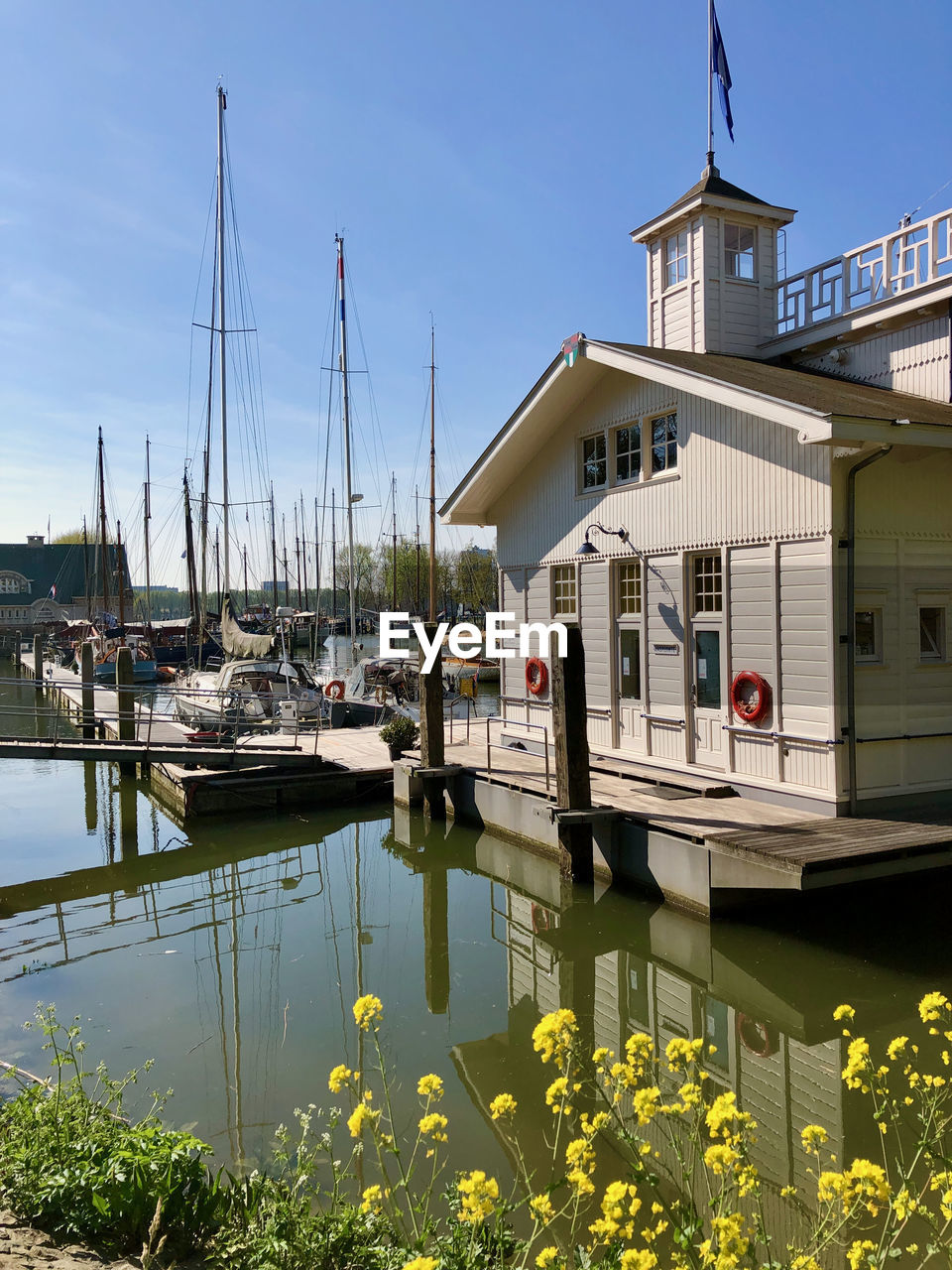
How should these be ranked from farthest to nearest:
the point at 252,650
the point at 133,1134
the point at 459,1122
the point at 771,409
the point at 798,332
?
1. the point at 252,650
2. the point at 798,332
3. the point at 771,409
4. the point at 459,1122
5. the point at 133,1134

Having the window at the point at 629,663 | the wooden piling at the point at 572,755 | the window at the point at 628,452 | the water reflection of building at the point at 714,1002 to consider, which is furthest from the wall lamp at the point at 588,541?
the water reflection of building at the point at 714,1002

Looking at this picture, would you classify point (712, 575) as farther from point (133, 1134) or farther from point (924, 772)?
point (133, 1134)

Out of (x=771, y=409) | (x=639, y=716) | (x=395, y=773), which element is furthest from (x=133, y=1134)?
(x=395, y=773)

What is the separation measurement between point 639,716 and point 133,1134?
33.6 feet

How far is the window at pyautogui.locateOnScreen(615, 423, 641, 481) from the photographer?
14.4m

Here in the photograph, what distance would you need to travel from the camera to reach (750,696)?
11680mm

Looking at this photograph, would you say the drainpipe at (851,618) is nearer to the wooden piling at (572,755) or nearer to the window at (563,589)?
the wooden piling at (572,755)

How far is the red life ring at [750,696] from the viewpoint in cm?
1143

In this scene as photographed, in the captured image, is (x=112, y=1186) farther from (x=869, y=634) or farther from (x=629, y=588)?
(x=629, y=588)

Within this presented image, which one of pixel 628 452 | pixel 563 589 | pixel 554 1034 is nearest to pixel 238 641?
pixel 563 589

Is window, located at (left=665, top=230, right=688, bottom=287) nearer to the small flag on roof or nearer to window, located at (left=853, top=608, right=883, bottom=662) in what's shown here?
the small flag on roof

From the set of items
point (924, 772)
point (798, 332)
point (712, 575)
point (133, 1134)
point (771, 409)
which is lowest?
point (133, 1134)

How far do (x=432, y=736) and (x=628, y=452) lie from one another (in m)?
5.67

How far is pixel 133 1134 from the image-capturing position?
191 inches
